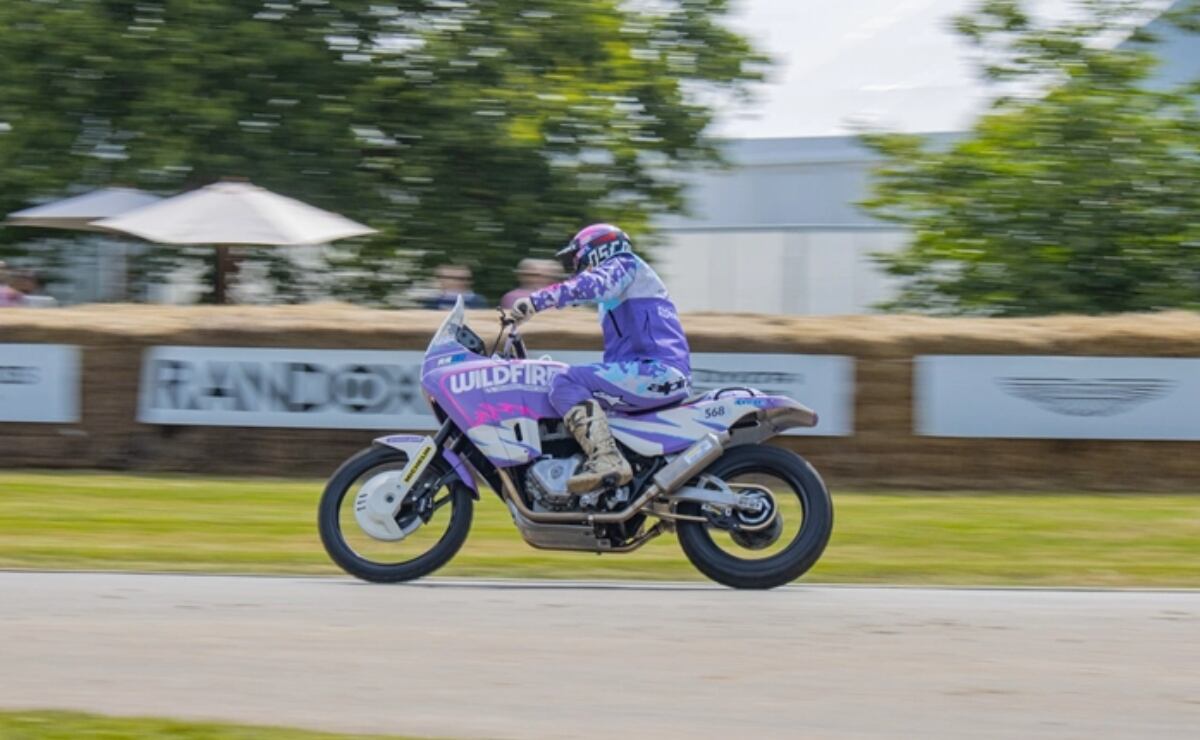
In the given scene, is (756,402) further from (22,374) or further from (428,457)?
(22,374)

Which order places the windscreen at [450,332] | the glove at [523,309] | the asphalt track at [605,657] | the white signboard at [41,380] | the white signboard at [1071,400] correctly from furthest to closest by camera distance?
1. the white signboard at [41,380]
2. the white signboard at [1071,400]
3. the windscreen at [450,332]
4. the glove at [523,309]
5. the asphalt track at [605,657]

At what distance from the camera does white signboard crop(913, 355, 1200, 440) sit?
13289 millimetres

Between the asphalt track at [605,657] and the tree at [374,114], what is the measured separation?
12.5 m

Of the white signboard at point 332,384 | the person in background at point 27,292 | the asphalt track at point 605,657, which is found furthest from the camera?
the person in background at point 27,292

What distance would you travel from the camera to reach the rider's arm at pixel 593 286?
8305 mm

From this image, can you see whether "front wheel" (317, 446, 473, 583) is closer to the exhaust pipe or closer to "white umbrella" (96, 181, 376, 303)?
the exhaust pipe

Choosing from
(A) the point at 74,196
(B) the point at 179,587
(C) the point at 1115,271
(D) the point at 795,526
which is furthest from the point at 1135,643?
(A) the point at 74,196

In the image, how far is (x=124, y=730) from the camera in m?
5.38

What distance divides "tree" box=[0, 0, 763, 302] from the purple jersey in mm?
12227

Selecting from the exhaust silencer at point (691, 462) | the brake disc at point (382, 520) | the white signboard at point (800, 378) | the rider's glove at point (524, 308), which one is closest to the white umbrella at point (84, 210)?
the white signboard at point (800, 378)

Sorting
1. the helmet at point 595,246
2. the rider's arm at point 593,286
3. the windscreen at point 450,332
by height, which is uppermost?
the helmet at point 595,246

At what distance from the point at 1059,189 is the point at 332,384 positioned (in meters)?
9.15

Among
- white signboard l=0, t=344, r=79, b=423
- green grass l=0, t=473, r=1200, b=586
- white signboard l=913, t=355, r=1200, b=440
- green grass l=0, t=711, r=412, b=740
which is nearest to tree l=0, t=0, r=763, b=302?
white signboard l=0, t=344, r=79, b=423

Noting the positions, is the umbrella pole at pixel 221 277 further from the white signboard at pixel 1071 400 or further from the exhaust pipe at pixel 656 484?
the exhaust pipe at pixel 656 484
